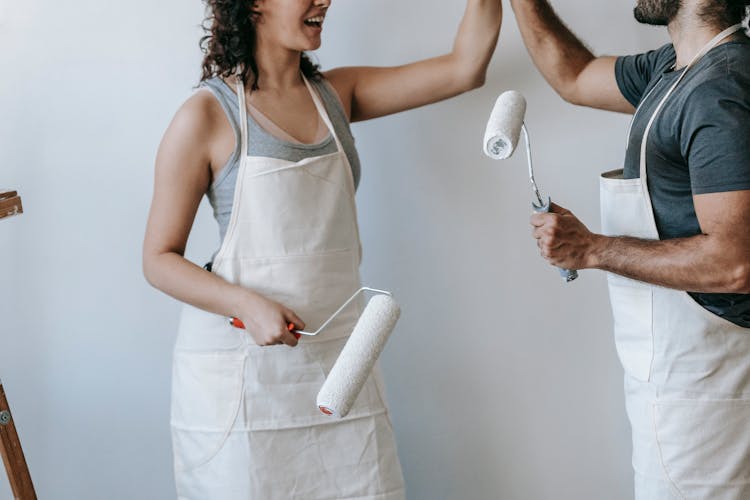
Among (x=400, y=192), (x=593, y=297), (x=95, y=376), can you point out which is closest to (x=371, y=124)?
(x=400, y=192)

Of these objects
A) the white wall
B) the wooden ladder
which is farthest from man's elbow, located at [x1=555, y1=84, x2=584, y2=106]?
the wooden ladder

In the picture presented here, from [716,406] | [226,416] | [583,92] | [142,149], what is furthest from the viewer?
[142,149]

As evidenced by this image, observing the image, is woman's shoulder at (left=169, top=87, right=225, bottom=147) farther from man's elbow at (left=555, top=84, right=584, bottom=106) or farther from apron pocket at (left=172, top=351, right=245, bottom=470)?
man's elbow at (left=555, top=84, right=584, bottom=106)

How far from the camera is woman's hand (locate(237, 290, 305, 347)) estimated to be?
1639 mm

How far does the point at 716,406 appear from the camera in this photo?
5.37 feet

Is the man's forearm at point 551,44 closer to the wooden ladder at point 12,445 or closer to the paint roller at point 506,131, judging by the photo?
the paint roller at point 506,131

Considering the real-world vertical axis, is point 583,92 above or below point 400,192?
above

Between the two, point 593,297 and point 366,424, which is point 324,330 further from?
point 593,297

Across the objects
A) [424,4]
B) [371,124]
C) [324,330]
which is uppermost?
[424,4]

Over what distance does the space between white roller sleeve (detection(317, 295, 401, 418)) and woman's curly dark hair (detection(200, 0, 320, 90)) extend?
1.72 ft

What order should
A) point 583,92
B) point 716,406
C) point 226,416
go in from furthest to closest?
1. point 583,92
2. point 226,416
3. point 716,406

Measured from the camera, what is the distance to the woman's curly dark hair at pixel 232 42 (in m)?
1.75

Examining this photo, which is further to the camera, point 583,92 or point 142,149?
point 142,149

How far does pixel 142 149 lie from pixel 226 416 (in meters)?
0.67
